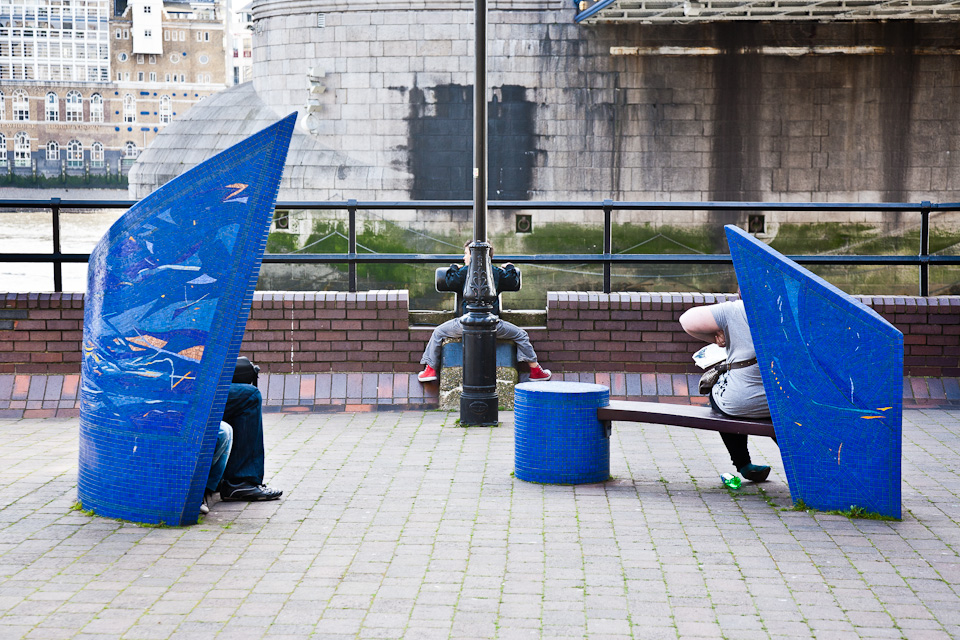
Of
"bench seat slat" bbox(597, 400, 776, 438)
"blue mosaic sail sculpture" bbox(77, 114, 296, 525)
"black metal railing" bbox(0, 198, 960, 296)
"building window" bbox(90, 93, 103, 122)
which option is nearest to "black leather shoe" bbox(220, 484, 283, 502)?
"blue mosaic sail sculpture" bbox(77, 114, 296, 525)

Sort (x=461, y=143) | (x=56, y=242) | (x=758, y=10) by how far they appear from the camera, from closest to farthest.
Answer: (x=56, y=242), (x=758, y=10), (x=461, y=143)

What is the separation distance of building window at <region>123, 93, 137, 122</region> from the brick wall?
9885 centimetres

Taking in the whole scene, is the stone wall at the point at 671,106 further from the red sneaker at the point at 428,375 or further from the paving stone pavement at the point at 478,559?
the paving stone pavement at the point at 478,559

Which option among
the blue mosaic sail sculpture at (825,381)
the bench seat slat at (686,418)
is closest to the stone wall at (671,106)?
the bench seat slat at (686,418)

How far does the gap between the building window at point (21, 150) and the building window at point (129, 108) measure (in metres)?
9.16

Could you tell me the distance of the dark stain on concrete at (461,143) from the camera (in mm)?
20547

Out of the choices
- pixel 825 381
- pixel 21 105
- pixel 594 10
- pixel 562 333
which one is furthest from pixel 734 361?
pixel 21 105

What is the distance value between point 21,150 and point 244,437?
107059 mm

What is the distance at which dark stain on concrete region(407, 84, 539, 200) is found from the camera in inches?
809

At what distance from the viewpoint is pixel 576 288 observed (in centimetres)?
2145

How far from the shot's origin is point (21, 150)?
336 feet

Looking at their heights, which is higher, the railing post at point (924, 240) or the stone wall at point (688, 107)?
the stone wall at point (688, 107)

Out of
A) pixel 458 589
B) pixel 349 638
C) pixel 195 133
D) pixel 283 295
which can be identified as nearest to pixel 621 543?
pixel 458 589

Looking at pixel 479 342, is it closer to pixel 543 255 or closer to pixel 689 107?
pixel 543 255
